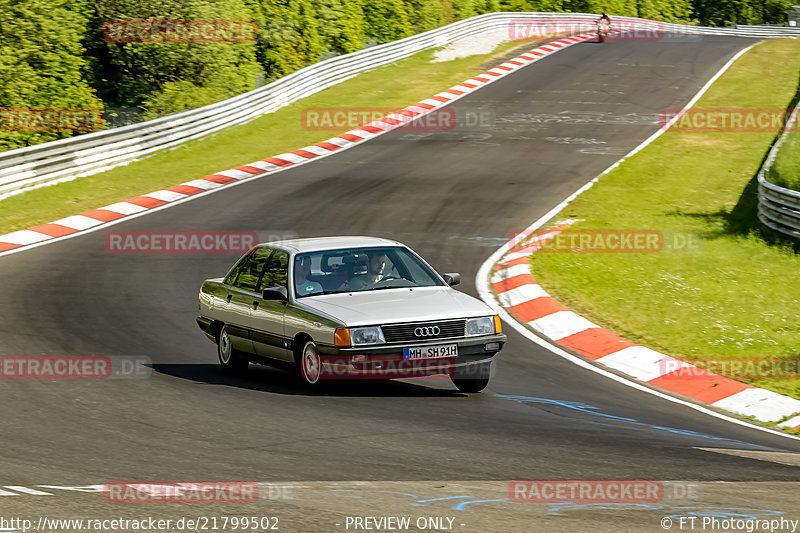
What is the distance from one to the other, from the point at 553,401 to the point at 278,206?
12937 mm

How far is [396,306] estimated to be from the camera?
9898mm

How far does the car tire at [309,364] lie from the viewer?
9.84m

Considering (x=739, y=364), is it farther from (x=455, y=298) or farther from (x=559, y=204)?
(x=559, y=204)

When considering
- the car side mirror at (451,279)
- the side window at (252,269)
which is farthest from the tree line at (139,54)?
the car side mirror at (451,279)

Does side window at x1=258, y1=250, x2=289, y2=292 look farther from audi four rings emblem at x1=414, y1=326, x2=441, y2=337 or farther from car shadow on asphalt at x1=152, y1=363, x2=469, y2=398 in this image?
audi four rings emblem at x1=414, y1=326, x2=441, y2=337

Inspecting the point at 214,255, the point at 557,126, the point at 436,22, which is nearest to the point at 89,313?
the point at 214,255

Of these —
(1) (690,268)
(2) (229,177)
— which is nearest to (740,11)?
(2) (229,177)

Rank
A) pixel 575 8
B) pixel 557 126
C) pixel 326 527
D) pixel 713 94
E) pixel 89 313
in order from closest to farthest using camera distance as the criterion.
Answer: pixel 326 527
pixel 89 313
pixel 557 126
pixel 713 94
pixel 575 8

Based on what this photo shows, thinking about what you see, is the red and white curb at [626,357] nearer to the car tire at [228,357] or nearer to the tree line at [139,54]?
the car tire at [228,357]

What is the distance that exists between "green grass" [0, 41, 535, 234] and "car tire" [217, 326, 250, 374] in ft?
32.8

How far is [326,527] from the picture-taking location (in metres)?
5.62

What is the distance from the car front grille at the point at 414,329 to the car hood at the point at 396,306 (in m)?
0.05

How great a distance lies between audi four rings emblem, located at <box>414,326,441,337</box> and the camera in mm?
9594

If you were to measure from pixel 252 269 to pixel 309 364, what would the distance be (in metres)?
1.82
